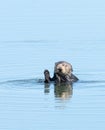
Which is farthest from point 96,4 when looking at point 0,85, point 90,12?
point 0,85

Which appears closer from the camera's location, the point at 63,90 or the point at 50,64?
the point at 63,90

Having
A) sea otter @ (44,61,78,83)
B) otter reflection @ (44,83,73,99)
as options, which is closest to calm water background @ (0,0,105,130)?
otter reflection @ (44,83,73,99)

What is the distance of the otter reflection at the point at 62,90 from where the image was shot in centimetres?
1753

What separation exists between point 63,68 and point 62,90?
3.38 ft

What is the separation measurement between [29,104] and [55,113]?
1037 mm

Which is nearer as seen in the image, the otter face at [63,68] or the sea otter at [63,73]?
the sea otter at [63,73]

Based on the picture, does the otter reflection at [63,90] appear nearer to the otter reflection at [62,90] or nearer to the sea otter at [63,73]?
the otter reflection at [62,90]

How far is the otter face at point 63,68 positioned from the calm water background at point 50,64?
36 cm

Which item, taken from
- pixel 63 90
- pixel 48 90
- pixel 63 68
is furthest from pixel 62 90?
pixel 63 68

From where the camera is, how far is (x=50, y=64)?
2122 cm

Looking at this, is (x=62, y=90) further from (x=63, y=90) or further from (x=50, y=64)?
(x=50, y=64)

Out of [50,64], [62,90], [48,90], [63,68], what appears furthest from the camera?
[50,64]

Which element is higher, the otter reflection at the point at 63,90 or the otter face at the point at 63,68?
the otter face at the point at 63,68

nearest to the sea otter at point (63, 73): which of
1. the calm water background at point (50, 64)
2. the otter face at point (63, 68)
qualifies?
the otter face at point (63, 68)
